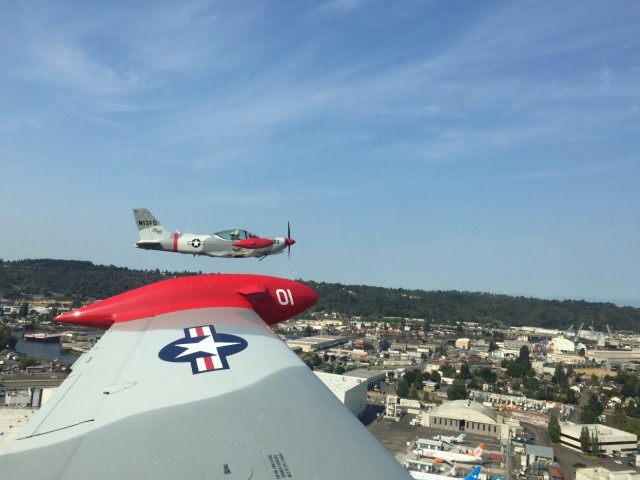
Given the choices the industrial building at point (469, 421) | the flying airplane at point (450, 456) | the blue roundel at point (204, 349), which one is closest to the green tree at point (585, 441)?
the industrial building at point (469, 421)

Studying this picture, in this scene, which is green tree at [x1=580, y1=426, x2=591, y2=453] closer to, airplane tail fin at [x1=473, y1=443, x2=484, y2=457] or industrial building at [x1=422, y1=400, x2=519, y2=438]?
industrial building at [x1=422, y1=400, x2=519, y2=438]

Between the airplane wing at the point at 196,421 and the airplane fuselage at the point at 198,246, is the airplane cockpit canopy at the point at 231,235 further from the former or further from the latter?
the airplane wing at the point at 196,421

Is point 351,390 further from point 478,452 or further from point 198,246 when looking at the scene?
point 198,246

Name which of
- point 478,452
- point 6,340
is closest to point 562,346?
point 478,452

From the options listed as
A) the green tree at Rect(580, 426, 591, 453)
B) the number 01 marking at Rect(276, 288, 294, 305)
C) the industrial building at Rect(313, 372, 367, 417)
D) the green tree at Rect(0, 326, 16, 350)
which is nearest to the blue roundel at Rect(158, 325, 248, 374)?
the number 01 marking at Rect(276, 288, 294, 305)

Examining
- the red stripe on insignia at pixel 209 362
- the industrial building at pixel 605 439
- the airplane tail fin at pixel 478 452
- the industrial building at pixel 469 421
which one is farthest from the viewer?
the industrial building at pixel 469 421

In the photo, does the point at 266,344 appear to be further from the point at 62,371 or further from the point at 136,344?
the point at 62,371

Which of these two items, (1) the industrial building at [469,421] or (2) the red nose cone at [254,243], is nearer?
(2) the red nose cone at [254,243]

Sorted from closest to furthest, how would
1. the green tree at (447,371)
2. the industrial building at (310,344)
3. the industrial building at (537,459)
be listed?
the industrial building at (537,459)
the green tree at (447,371)
the industrial building at (310,344)
